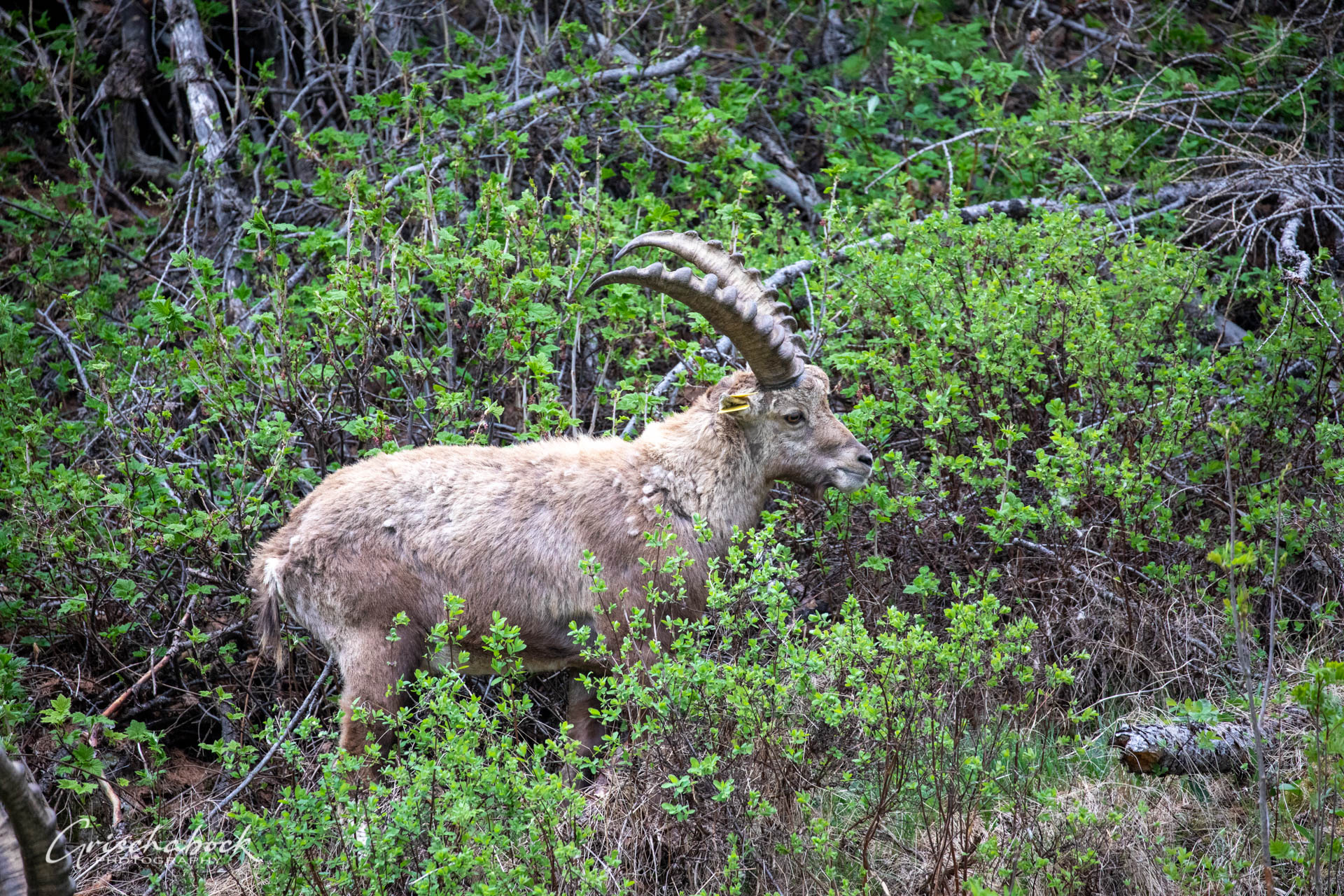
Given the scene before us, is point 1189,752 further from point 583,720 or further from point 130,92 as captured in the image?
point 130,92

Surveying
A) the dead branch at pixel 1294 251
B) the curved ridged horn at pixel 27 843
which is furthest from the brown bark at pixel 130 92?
the dead branch at pixel 1294 251

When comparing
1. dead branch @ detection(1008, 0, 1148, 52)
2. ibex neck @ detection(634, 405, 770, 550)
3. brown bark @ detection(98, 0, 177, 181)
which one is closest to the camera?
ibex neck @ detection(634, 405, 770, 550)

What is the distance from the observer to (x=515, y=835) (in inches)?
163

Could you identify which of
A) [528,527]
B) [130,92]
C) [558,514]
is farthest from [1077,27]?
[130,92]

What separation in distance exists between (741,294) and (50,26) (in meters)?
8.41

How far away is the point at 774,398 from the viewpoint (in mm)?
5941

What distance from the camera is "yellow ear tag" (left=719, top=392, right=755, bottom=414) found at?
19.1 feet

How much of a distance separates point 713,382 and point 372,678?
2.55 metres

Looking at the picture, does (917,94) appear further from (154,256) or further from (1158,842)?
(1158,842)

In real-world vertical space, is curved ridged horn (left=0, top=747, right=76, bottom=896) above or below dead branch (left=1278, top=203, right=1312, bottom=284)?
above

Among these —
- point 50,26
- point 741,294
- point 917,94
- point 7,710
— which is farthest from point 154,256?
point 917,94

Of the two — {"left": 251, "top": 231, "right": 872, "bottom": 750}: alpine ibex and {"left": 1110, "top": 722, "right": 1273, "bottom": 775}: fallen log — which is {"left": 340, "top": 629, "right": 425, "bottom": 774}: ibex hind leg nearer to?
{"left": 251, "top": 231, "right": 872, "bottom": 750}: alpine ibex

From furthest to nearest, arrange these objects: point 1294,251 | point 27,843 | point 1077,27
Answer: point 1077,27, point 1294,251, point 27,843

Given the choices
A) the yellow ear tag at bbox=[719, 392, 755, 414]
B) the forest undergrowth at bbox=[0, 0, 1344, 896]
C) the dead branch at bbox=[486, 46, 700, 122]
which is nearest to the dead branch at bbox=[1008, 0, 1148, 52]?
the forest undergrowth at bbox=[0, 0, 1344, 896]
